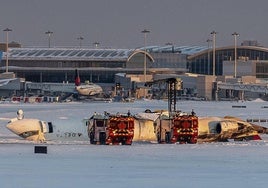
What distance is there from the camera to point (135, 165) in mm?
35031

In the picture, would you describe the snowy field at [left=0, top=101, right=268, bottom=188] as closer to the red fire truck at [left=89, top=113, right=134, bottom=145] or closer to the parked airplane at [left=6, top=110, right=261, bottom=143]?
the red fire truck at [left=89, top=113, right=134, bottom=145]

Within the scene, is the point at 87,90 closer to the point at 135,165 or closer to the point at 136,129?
the point at 136,129

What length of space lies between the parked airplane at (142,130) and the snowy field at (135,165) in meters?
2.29

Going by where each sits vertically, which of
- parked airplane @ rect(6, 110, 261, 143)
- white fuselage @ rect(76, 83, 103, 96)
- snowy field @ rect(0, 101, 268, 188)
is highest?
white fuselage @ rect(76, 83, 103, 96)

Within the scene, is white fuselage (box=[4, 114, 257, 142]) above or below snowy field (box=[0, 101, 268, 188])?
above

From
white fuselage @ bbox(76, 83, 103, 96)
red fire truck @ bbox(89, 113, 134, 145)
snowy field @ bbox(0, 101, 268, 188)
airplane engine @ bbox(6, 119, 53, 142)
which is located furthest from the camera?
white fuselage @ bbox(76, 83, 103, 96)

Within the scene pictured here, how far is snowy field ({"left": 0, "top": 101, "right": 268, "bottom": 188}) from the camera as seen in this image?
29516 millimetres

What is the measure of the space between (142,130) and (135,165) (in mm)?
14124

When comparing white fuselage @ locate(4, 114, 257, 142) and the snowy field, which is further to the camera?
white fuselage @ locate(4, 114, 257, 142)

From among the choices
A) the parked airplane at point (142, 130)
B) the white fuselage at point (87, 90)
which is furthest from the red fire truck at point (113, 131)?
the white fuselage at point (87, 90)

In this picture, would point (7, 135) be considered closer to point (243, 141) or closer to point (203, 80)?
point (243, 141)

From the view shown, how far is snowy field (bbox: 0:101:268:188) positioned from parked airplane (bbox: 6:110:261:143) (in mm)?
2287

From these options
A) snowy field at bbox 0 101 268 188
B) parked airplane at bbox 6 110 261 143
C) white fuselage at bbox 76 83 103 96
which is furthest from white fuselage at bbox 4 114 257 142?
white fuselage at bbox 76 83 103 96

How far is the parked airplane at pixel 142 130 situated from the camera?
49188 millimetres
